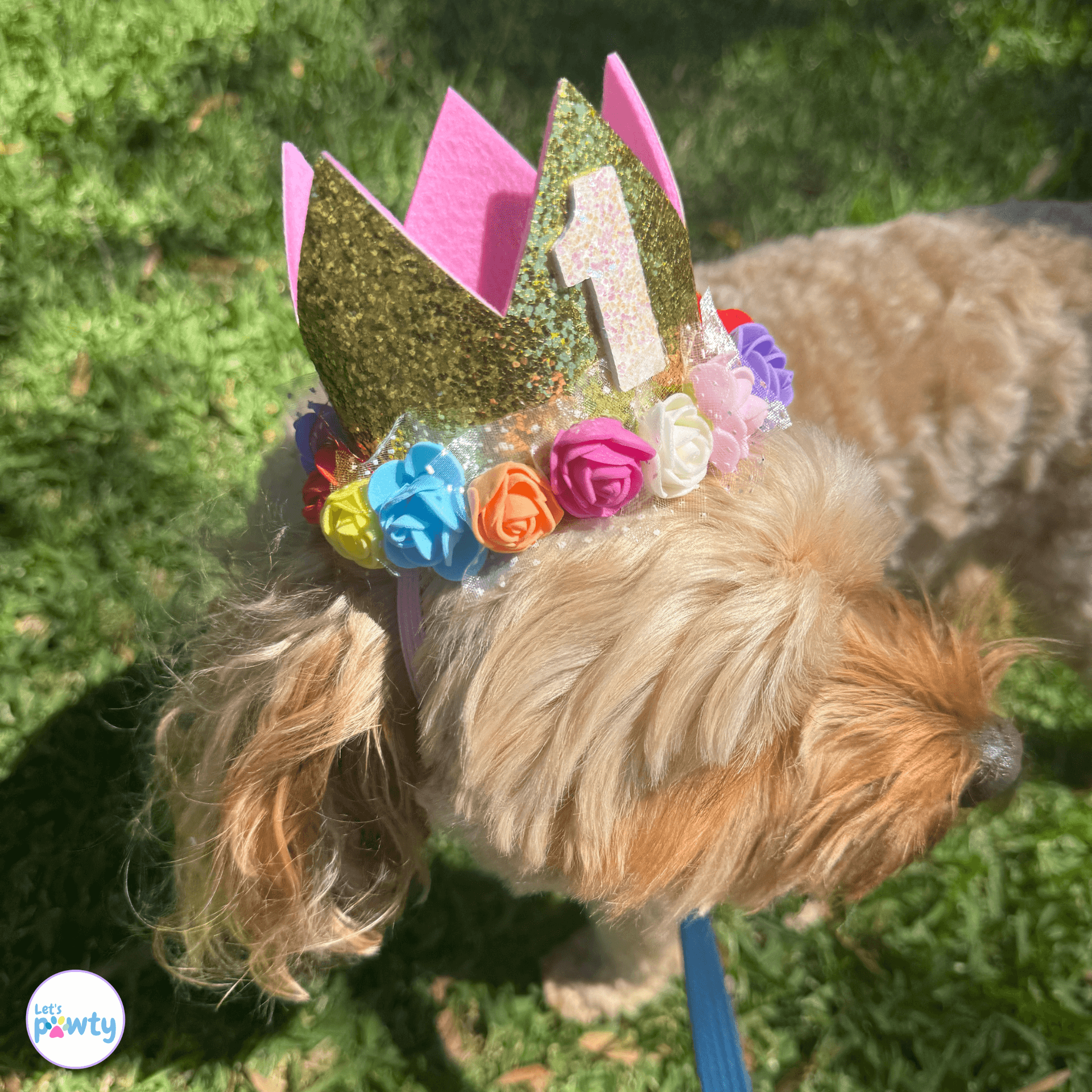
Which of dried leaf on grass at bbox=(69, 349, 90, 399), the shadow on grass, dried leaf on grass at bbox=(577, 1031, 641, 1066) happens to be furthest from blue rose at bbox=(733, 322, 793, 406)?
dried leaf on grass at bbox=(69, 349, 90, 399)

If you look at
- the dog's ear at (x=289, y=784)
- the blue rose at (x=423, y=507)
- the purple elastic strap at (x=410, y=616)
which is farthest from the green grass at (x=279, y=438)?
the blue rose at (x=423, y=507)

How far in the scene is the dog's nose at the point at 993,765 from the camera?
144 cm

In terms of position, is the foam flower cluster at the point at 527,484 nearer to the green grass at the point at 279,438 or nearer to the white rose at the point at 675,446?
the white rose at the point at 675,446

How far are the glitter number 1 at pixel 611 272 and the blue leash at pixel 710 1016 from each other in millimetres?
1130

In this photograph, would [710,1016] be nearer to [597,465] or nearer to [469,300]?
[597,465]

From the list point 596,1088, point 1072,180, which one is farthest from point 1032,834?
point 1072,180

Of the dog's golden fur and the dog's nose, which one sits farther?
the dog's nose

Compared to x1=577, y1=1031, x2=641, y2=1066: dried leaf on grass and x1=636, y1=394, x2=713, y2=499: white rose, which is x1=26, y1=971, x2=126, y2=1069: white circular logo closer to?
x1=577, y1=1031, x2=641, y2=1066: dried leaf on grass

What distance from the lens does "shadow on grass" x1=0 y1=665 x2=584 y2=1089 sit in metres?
2.19

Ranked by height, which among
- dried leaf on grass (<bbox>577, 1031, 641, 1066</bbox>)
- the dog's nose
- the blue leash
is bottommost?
dried leaf on grass (<bbox>577, 1031, 641, 1066</bbox>)

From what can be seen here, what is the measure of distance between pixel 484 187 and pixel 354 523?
603 millimetres

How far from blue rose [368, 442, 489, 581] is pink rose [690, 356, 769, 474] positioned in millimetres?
369

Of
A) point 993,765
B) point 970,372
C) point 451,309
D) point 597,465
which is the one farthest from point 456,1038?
point 970,372

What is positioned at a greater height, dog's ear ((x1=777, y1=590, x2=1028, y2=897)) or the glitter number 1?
the glitter number 1
